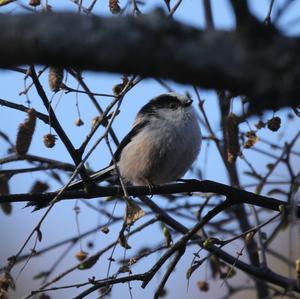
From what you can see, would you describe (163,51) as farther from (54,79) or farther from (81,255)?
(81,255)

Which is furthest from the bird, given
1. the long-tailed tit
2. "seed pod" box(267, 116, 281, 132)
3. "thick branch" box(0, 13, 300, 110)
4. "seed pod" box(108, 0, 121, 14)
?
"thick branch" box(0, 13, 300, 110)

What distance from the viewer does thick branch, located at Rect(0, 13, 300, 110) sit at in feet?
4.42

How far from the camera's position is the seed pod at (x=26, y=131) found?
124 inches

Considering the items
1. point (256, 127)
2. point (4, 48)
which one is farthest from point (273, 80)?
point (256, 127)

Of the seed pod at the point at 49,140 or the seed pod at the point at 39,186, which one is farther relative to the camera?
the seed pod at the point at 39,186

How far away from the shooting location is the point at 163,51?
1364 mm

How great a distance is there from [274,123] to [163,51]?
8.15 ft

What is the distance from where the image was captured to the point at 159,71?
4.56 feet

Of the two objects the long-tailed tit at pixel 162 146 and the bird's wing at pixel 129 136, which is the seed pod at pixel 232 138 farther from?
the bird's wing at pixel 129 136

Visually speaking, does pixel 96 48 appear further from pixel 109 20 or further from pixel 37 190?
pixel 37 190

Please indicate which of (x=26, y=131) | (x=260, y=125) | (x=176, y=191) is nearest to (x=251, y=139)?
(x=260, y=125)

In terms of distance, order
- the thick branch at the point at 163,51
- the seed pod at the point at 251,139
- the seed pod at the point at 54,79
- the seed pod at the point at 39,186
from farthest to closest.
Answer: the seed pod at the point at 39,186
the seed pod at the point at 251,139
the seed pod at the point at 54,79
the thick branch at the point at 163,51

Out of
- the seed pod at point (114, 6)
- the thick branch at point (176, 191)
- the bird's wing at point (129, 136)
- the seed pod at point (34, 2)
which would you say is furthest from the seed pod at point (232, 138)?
the bird's wing at point (129, 136)

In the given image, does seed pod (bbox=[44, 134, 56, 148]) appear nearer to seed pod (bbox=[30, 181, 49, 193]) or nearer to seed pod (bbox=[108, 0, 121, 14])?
seed pod (bbox=[30, 181, 49, 193])
